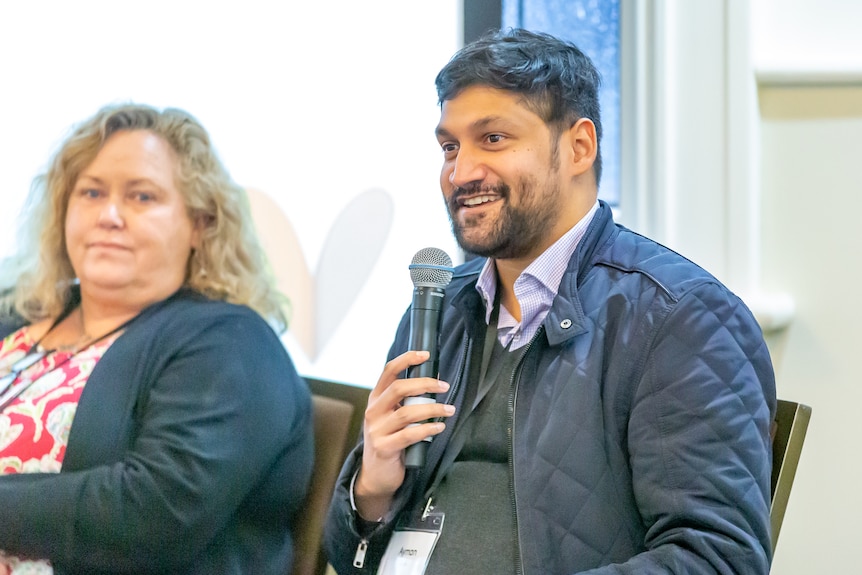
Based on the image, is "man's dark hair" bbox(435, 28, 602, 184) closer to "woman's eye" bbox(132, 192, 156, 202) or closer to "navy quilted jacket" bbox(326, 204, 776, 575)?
Result: "navy quilted jacket" bbox(326, 204, 776, 575)

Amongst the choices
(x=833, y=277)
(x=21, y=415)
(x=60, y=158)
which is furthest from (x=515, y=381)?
(x=60, y=158)

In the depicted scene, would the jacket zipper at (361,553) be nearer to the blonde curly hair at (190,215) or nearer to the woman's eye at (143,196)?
the blonde curly hair at (190,215)

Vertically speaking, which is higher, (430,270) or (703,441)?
(430,270)

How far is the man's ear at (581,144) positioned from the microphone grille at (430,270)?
269 millimetres

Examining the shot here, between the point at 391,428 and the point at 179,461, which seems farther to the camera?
the point at 179,461

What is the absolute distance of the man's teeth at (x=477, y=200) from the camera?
4.21 feet

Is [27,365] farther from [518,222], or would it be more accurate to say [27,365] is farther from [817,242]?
[817,242]

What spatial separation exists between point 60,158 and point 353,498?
996 mm

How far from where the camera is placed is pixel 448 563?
1188mm

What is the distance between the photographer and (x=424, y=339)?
1139 mm

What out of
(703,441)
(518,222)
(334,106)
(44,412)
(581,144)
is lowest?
(44,412)

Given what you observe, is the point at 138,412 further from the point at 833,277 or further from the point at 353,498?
the point at 833,277

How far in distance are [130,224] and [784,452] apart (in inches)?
48.2

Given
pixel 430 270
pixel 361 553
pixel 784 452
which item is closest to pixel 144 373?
pixel 361 553
